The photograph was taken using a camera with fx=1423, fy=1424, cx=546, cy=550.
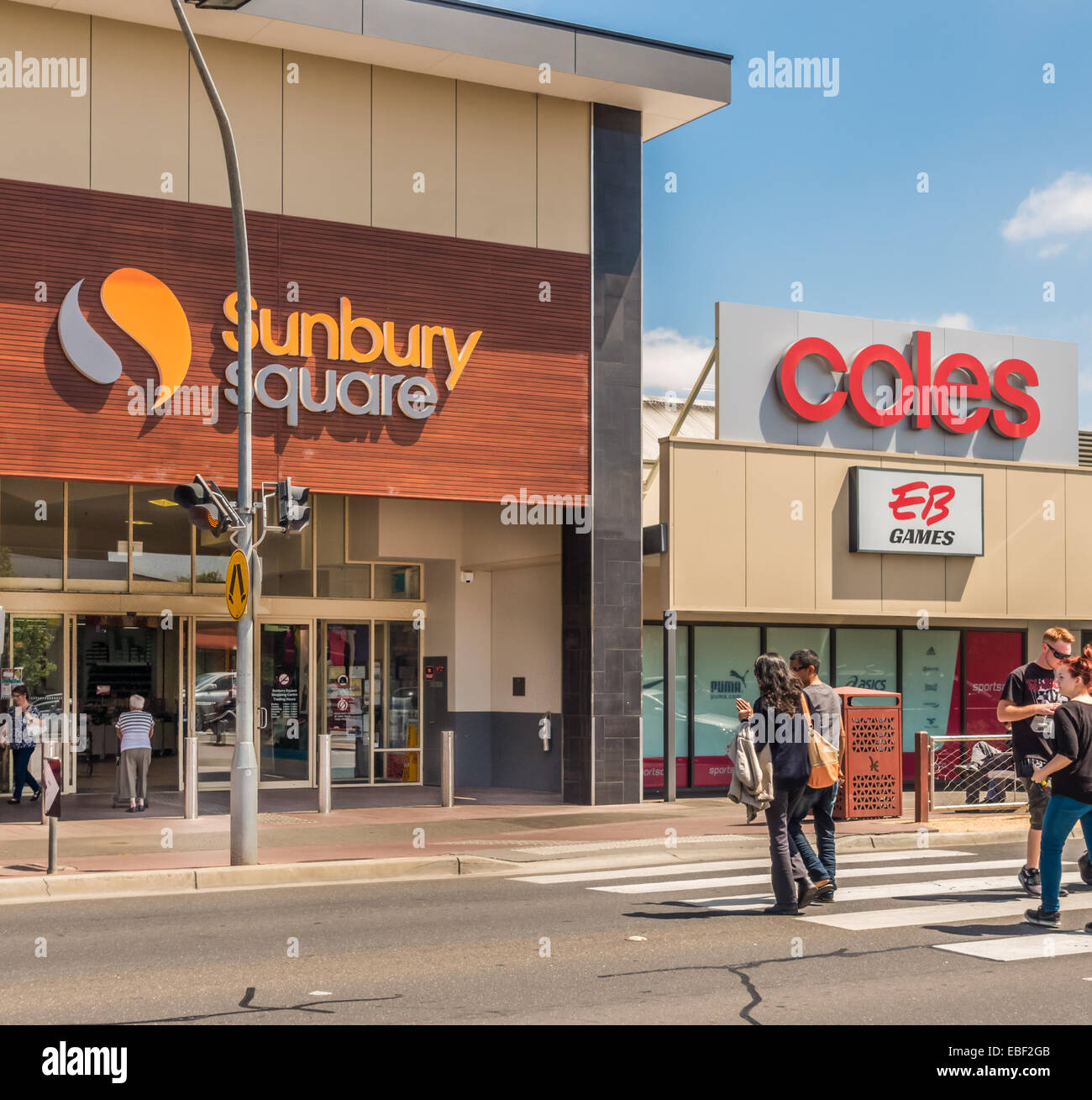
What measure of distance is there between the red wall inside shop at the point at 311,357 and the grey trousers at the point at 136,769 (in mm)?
3846

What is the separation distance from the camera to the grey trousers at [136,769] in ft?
61.8

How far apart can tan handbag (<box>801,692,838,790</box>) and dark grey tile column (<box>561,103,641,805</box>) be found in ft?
31.3

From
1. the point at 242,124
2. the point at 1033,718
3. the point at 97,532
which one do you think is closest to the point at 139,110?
the point at 242,124

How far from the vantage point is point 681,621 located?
21.6 m

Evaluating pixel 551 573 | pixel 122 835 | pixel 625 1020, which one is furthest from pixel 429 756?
pixel 625 1020

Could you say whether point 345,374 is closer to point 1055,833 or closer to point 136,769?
point 136,769

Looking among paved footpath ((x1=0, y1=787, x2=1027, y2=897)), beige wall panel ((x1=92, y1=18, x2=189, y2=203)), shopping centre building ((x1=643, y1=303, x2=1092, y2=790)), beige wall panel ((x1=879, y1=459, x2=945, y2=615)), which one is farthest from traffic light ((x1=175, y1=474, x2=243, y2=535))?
beige wall panel ((x1=879, y1=459, x2=945, y2=615))

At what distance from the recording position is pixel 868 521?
21.9 m

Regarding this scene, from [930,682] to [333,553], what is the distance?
33.3 ft

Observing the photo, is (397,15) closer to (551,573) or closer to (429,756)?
(551,573)

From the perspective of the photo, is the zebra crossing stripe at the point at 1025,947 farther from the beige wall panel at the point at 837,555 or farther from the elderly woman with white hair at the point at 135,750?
the elderly woman with white hair at the point at 135,750

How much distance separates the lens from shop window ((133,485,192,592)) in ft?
70.2

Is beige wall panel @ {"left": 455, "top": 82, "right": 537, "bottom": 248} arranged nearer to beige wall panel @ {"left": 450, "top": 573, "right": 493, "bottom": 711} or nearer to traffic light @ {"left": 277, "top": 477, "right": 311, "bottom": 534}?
beige wall panel @ {"left": 450, "top": 573, "right": 493, "bottom": 711}

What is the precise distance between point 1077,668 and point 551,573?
12.8m
